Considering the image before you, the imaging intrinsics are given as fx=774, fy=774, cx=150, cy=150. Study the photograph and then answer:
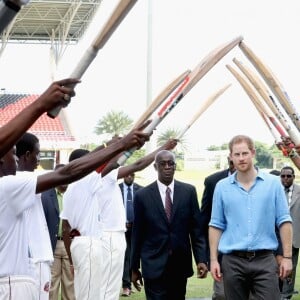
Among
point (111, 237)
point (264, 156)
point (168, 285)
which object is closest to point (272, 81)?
point (168, 285)

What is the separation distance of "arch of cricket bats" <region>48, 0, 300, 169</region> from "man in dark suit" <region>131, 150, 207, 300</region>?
783 mm

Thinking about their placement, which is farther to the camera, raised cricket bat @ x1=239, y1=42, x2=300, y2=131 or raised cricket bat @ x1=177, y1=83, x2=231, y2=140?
raised cricket bat @ x1=177, y1=83, x2=231, y2=140

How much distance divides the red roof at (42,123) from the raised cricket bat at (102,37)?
31799 millimetres

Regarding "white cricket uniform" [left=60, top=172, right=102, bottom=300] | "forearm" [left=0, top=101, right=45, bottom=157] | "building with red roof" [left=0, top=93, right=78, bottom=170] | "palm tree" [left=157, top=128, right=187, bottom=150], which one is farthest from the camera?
"building with red roof" [left=0, top=93, right=78, bottom=170]

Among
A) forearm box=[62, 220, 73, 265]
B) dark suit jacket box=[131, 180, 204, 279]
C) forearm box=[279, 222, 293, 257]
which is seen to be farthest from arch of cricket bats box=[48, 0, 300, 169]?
forearm box=[62, 220, 73, 265]

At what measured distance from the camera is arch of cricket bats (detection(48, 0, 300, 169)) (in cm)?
409

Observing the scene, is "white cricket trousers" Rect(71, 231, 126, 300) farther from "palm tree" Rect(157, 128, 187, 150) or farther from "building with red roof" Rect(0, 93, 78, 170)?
"building with red roof" Rect(0, 93, 78, 170)

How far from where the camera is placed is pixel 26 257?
4.79 metres

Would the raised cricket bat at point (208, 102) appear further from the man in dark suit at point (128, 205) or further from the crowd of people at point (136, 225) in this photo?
the man in dark suit at point (128, 205)

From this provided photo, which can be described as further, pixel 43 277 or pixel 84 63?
pixel 43 277

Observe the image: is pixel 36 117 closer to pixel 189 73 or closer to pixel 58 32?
pixel 189 73

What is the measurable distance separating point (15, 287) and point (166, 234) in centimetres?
398

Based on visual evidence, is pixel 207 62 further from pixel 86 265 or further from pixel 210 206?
pixel 86 265

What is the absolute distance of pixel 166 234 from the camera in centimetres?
854
